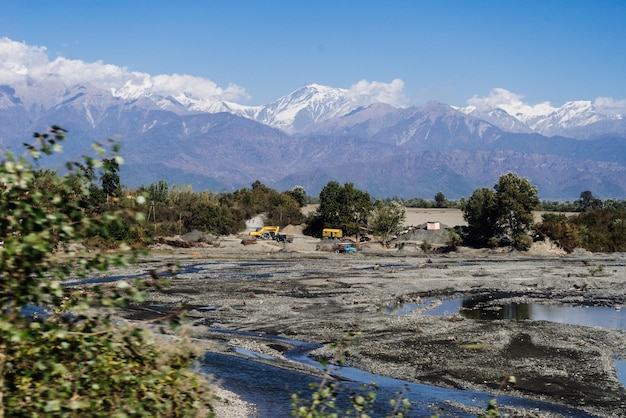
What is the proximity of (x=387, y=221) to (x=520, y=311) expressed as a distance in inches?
2670

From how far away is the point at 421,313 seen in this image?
50000 millimetres

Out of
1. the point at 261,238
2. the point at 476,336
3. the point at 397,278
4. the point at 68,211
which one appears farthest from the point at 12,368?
the point at 261,238

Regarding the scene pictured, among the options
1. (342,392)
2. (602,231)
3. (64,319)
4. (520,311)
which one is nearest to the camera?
(64,319)

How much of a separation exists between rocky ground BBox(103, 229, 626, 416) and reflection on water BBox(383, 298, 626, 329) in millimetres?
1755

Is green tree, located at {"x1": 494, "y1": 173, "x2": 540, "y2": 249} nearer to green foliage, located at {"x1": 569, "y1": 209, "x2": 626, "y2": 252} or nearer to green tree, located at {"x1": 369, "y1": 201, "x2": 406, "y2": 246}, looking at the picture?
green foliage, located at {"x1": 569, "y1": 209, "x2": 626, "y2": 252}

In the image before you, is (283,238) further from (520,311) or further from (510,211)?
(520,311)

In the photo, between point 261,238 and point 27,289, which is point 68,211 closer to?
point 27,289

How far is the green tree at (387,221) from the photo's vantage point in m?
119

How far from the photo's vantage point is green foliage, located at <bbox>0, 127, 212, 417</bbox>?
21.6 feet

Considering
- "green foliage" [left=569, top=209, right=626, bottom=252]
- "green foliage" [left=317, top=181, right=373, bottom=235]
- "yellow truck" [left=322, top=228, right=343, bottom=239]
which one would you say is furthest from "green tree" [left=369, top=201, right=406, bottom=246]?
"green foliage" [left=569, top=209, right=626, bottom=252]

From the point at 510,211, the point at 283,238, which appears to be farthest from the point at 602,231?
the point at 283,238

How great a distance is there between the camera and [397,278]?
73.3 meters

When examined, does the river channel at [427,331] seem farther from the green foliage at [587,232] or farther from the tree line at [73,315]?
the green foliage at [587,232]

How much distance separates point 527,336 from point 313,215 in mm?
101641
